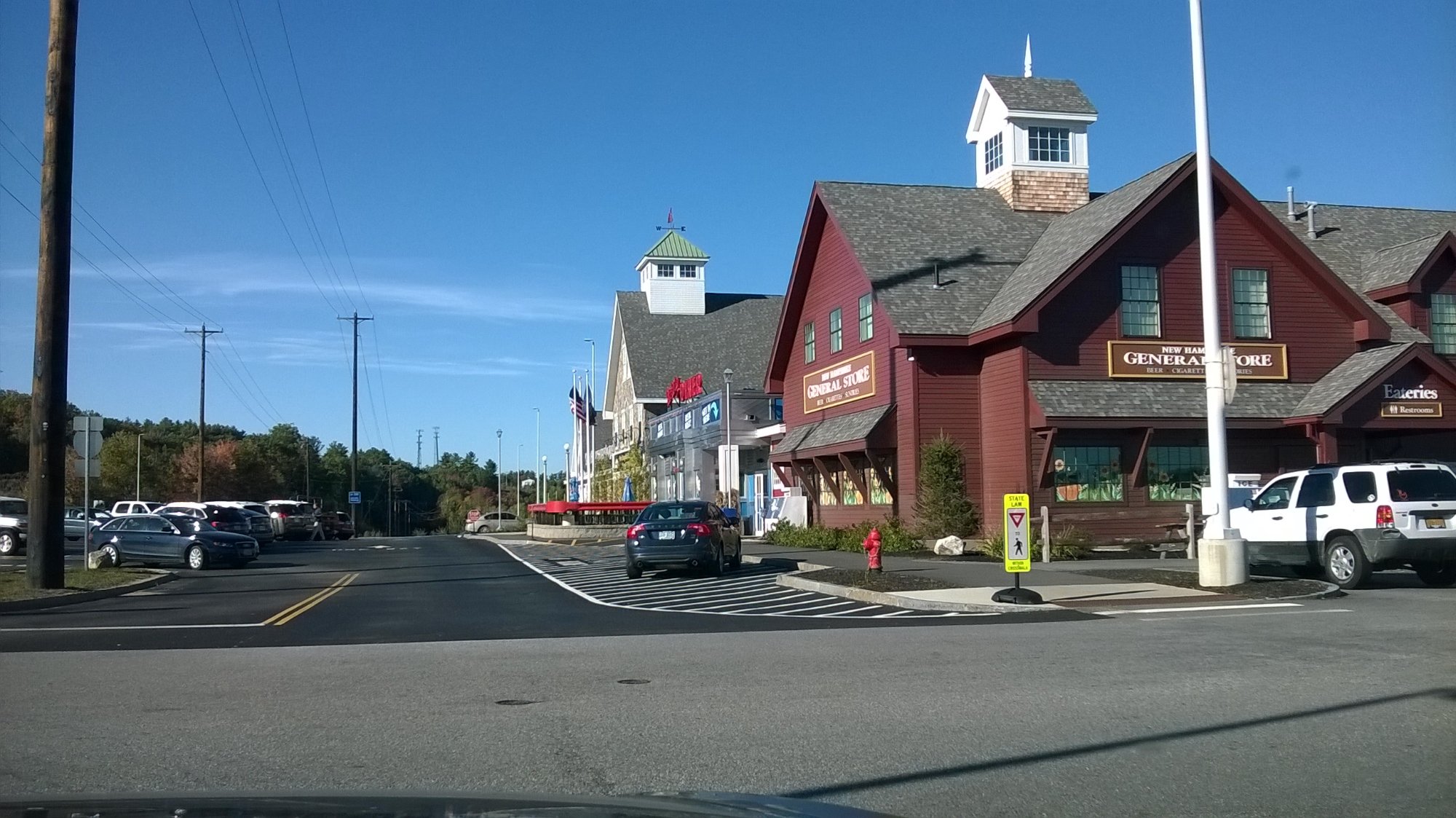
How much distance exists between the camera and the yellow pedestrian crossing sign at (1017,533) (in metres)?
16.9

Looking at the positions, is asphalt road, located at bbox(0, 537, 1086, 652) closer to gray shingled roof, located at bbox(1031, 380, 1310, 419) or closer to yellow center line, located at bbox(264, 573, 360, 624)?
yellow center line, located at bbox(264, 573, 360, 624)

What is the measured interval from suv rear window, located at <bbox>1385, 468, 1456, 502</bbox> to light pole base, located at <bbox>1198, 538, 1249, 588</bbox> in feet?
7.46

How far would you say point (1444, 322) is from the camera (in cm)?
3066

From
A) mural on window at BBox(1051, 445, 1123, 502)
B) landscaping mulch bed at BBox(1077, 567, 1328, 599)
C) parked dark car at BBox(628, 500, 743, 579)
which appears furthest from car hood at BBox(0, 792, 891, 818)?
mural on window at BBox(1051, 445, 1123, 502)

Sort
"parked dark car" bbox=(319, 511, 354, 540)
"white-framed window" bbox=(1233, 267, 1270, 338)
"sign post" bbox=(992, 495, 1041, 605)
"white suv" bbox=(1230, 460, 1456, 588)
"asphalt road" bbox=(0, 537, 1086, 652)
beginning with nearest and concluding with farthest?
"asphalt road" bbox=(0, 537, 1086, 652) < "sign post" bbox=(992, 495, 1041, 605) < "white suv" bbox=(1230, 460, 1456, 588) < "white-framed window" bbox=(1233, 267, 1270, 338) < "parked dark car" bbox=(319, 511, 354, 540)

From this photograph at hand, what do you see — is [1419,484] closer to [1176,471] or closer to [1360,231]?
[1176,471]

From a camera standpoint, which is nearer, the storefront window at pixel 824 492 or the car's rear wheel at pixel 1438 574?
the car's rear wheel at pixel 1438 574

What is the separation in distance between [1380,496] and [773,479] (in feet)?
77.9

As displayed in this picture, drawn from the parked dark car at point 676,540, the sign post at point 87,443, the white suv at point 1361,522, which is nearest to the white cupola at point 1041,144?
the parked dark car at point 676,540

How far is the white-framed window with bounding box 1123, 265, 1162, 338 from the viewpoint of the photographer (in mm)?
28422

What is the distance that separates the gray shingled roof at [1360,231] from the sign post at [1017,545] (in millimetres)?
18824

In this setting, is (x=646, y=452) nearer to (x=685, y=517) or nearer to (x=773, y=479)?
(x=773, y=479)

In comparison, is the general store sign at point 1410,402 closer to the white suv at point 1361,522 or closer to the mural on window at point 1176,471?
the mural on window at point 1176,471

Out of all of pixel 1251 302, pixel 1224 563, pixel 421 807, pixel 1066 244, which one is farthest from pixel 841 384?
pixel 421 807
